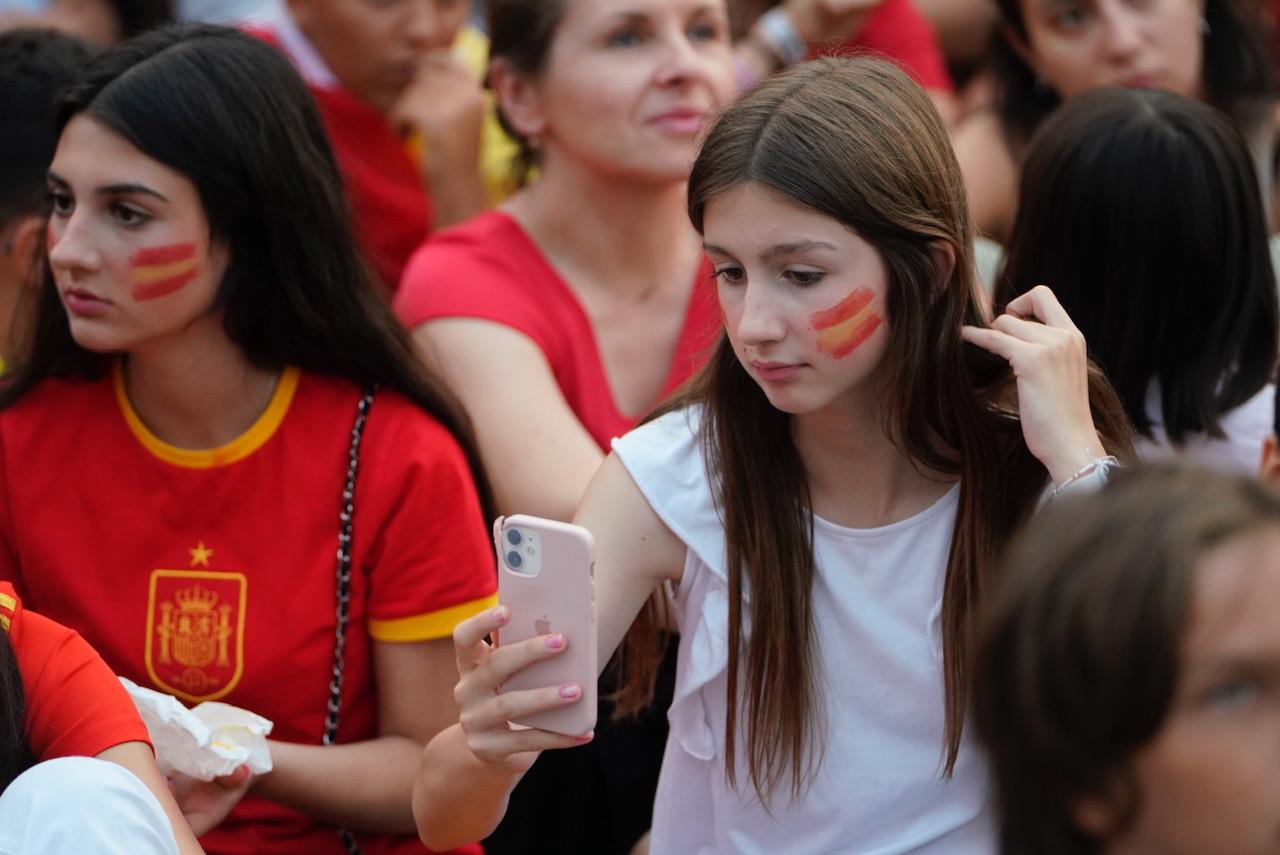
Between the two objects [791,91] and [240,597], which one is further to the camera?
[240,597]

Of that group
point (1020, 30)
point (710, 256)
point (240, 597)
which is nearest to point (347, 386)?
point (240, 597)

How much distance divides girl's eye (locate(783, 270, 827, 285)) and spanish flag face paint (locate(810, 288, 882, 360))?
4cm

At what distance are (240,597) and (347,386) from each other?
0.36 m

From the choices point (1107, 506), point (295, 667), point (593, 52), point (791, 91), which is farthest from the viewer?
point (593, 52)

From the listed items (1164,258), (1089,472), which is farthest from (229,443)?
(1164,258)

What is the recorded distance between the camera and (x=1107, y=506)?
51.1 inches

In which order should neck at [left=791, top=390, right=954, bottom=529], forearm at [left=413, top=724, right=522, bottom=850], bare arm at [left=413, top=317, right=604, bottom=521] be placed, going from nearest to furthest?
forearm at [left=413, top=724, right=522, bottom=850]
neck at [left=791, top=390, right=954, bottom=529]
bare arm at [left=413, top=317, right=604, bottom=521]

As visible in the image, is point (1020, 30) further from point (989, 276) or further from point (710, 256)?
point (710, 256)

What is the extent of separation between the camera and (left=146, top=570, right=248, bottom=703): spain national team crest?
2396 mm

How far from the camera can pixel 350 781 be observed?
7.77 ft

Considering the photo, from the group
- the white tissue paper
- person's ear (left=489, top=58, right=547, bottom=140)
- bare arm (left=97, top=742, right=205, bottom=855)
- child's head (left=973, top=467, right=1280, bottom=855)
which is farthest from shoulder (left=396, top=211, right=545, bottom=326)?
child's head (left=973, top=467, right=1280, bottom=855)

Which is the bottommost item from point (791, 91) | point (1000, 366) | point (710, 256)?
point (1000, 366)

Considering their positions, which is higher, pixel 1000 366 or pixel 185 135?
pixel 185 135

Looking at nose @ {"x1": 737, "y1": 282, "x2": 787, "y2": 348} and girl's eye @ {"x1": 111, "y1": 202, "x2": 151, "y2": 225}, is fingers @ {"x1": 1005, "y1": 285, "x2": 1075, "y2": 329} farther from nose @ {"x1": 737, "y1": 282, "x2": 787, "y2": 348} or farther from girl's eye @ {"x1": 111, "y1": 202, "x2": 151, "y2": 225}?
girl's eye @ {"x1": 111, "y1": 202, "x2": 151, "y2": 225}
